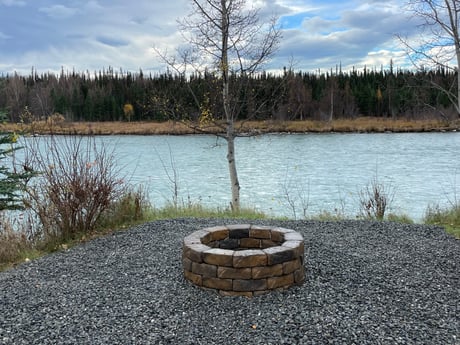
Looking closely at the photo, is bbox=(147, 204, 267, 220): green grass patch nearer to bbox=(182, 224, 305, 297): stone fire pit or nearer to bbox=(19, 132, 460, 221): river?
bbox=(19, 132, 460, 221): river

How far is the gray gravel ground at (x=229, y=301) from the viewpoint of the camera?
295cm

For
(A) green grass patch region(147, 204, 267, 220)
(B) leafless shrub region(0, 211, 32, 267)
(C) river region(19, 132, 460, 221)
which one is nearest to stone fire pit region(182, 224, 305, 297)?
(B) leafless shrub region(0, 211, 32, 267)

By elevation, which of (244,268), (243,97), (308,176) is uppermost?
(243,97)

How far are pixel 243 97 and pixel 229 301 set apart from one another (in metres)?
6.19

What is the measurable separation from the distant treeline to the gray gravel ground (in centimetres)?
291

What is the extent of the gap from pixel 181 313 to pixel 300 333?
36.7 inches

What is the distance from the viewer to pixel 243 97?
29.7 ft

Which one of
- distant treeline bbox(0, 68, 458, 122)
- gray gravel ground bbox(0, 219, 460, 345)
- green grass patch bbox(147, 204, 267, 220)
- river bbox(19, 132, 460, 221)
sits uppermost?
distant treeline bbox(0, 68, 458, 122)

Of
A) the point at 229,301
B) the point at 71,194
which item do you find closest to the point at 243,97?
the point at 71,194

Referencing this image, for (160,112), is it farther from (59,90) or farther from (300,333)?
(59,90)

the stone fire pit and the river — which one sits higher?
the stone fire pit

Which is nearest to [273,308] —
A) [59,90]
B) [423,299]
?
[423,299]

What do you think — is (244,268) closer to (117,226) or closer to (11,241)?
(117,226)

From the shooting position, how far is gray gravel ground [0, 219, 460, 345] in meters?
2.95
